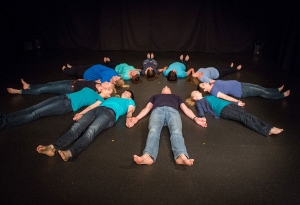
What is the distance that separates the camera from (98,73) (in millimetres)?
4473

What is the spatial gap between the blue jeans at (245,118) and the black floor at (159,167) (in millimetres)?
71

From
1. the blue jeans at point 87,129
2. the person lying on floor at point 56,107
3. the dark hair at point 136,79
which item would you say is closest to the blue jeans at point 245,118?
the blue jeans at point 87,129

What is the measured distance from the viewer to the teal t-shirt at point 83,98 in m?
3.43

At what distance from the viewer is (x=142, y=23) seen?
7.04 metres

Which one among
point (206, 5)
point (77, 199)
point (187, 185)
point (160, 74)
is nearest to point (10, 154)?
point (77, 199)

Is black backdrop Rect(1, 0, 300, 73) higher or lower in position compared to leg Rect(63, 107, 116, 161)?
higher

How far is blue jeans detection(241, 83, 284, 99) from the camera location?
401 centimetres

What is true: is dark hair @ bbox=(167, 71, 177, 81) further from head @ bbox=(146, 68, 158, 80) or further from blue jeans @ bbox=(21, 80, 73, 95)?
blue jeans @ bbox=(21, 80, 73, 95)

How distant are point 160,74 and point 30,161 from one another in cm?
336

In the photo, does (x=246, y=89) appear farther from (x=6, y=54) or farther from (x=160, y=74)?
(x=6, y=54)

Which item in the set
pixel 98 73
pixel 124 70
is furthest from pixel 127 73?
pixel 98 73

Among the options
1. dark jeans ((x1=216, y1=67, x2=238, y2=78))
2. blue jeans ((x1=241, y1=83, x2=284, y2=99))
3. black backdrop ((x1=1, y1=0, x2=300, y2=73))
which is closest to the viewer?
blue jeans ((x1=241, y1=83, x2=284, y2=99))

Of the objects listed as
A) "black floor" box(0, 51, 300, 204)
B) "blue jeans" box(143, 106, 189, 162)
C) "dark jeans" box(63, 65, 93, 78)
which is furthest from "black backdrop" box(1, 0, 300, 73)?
"blue jeans" box(143, 106, 189, 162)

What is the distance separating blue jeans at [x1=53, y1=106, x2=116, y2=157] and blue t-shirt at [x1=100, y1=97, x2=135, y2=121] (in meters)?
0.07
